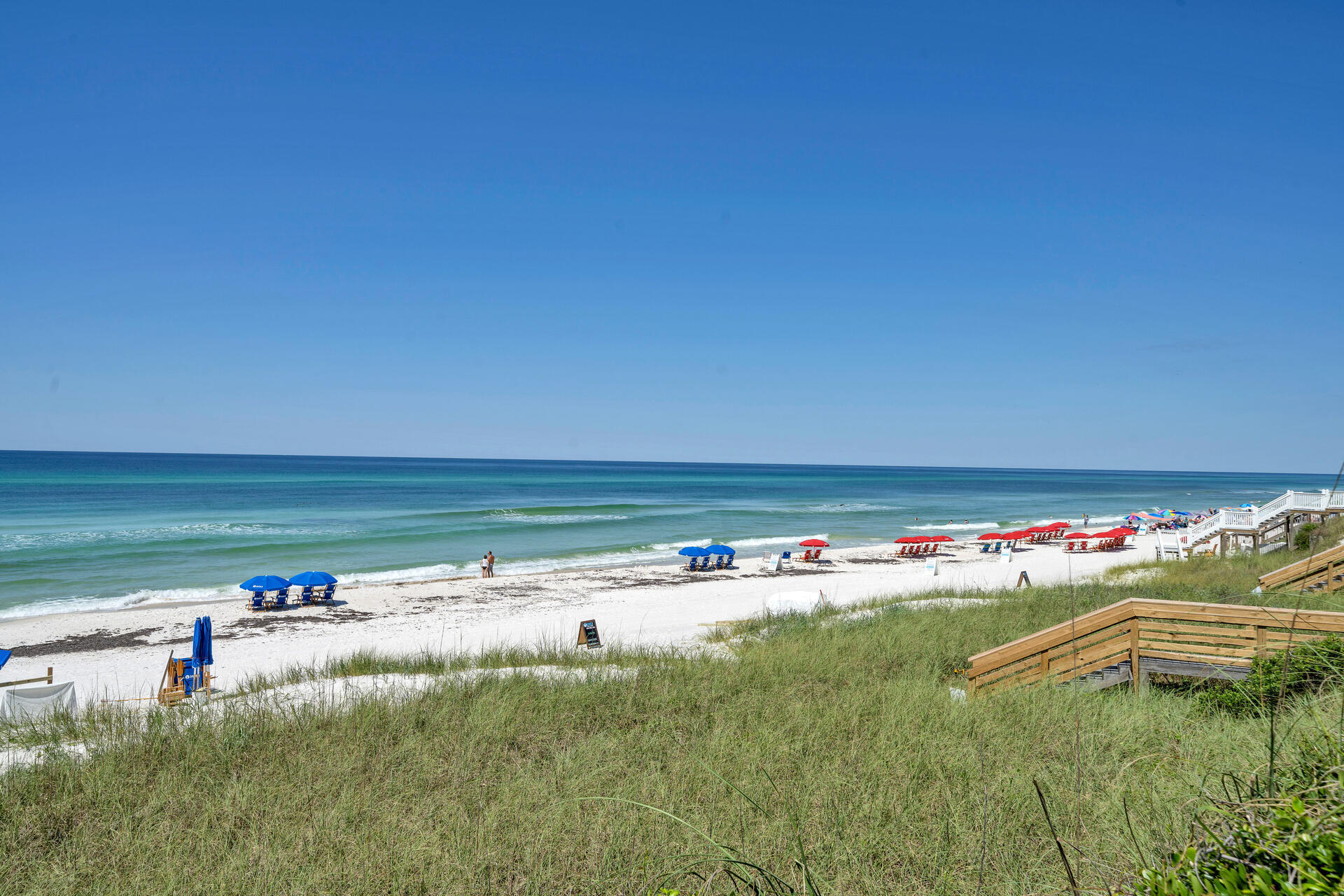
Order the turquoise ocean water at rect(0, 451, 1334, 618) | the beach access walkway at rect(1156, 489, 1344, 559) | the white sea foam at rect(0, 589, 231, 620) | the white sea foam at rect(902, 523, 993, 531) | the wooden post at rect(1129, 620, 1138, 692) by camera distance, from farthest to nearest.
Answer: the white sea foam at rect(902, 523, 993, 531) < the turquoise ocean water at rect(0, 451, 1334, 618) < the beach access walkway at rect(1156, 489, 1344, 559) < the white sea foam at rect(0, 589, 231, 620) < the wooden post at rect(1129, 620, 1138, 692)

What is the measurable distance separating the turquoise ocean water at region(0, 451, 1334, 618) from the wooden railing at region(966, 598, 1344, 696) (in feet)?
88.1

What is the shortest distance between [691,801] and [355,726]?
3283mm

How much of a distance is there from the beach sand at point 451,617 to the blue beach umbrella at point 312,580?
0.90 meters

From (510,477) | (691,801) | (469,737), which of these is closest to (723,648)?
(469,737)

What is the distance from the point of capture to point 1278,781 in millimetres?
2246

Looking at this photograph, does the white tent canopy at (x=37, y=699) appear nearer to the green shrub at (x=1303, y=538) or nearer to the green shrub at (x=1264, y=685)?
the green shrub at (x=1264, y=685)

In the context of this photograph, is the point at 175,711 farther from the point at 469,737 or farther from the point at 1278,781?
the point at 1278,781

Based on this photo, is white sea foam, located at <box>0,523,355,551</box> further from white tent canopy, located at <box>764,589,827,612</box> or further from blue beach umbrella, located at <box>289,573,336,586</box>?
white tent canopy, located at <box>764,589,827,612</box>

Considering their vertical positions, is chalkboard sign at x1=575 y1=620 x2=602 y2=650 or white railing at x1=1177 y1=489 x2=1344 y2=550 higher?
white railing at x1=1177 y1=489 x2=1344 y2=550

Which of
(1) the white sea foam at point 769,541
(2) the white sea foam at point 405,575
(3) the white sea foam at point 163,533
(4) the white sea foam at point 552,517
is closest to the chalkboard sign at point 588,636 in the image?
(2) the white sea foam at point 405,575

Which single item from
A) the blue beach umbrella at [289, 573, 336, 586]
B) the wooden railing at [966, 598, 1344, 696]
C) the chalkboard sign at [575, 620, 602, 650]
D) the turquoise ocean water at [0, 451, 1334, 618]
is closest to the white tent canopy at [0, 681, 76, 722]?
the chalkboard sign at [575, 620, 602, 650]

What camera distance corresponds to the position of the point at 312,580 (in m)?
23.1

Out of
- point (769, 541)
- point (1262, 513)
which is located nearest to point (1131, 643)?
point (1262, 513)

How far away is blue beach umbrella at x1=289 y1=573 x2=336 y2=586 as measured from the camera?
75.2 ft
